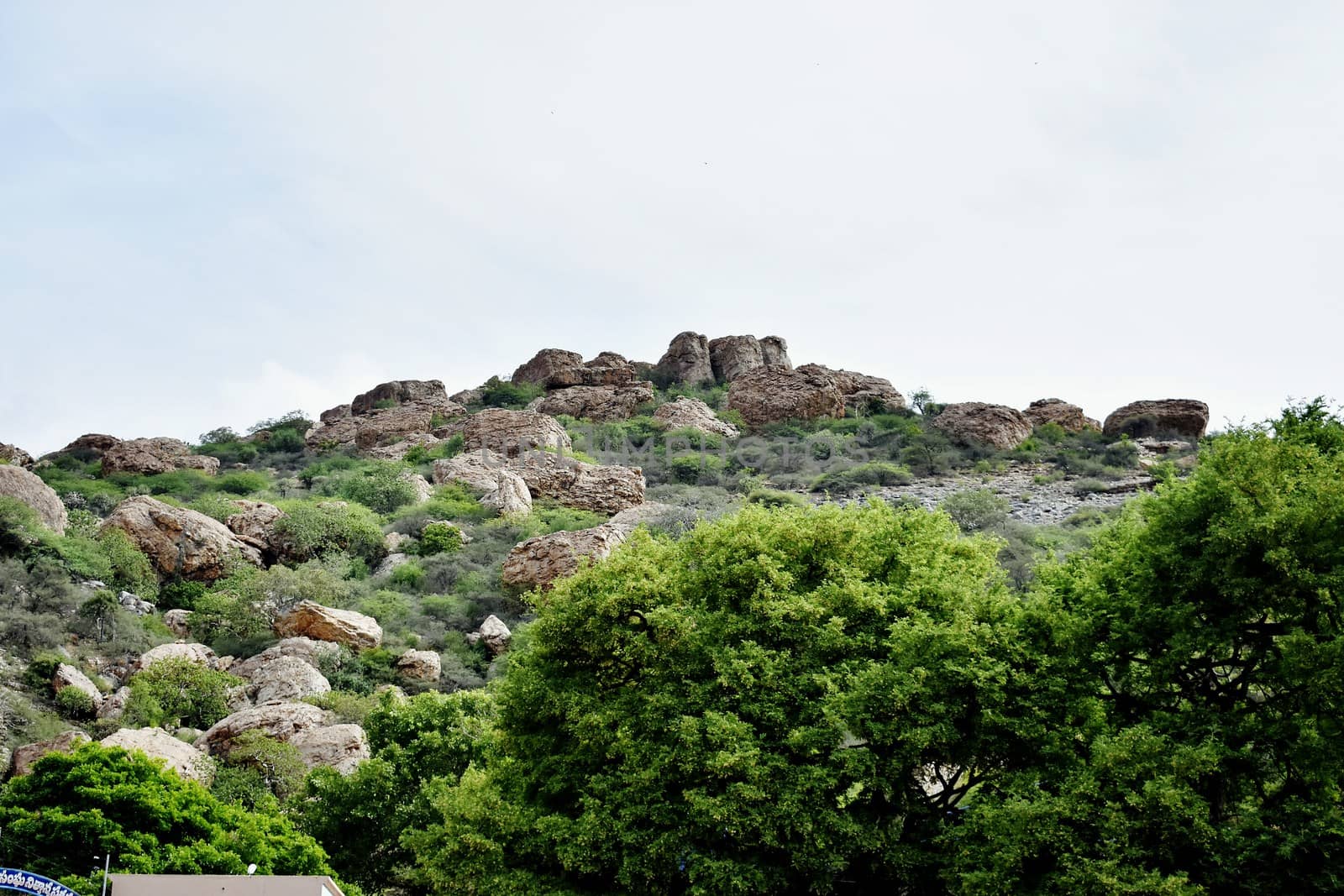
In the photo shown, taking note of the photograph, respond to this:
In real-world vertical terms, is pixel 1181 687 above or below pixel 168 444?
below

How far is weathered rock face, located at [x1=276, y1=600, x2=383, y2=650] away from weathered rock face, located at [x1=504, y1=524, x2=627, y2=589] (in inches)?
220

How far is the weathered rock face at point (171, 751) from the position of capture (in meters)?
21.6

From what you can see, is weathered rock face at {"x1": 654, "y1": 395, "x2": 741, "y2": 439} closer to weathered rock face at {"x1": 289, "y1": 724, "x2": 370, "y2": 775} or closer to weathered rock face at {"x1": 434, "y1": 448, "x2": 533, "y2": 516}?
weathered rock face at {"x1": 434, "y1": 448, "x2": 533, "y2": 516}

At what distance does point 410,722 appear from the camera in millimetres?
21391

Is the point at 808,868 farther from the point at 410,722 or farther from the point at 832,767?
the point at 410,722

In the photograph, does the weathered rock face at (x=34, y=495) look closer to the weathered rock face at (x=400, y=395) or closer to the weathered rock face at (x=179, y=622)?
the weathered rock face at (x=179, y=622)

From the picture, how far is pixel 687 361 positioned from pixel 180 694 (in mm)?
66226

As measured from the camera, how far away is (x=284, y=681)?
28109 mm

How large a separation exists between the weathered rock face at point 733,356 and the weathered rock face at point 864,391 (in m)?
9.06

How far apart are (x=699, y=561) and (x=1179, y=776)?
7.59 metres

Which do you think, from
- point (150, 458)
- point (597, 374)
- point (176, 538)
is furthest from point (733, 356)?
point (176, 538)

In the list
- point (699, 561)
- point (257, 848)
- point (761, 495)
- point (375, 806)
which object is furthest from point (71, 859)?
point (761, 495)

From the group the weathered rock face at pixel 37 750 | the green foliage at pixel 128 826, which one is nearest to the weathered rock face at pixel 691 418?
the weathered rock face at pixel 37 750

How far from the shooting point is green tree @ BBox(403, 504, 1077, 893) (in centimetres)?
1423
